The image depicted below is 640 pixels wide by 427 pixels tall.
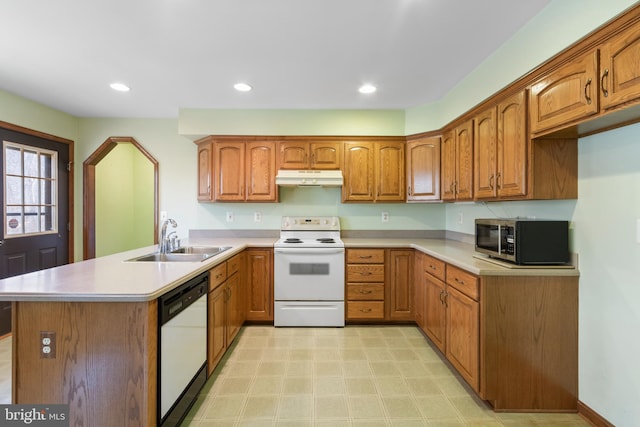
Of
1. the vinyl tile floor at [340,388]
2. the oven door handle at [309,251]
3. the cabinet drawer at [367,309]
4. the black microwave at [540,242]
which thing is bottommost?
the vinyl tile floor at [340,388]

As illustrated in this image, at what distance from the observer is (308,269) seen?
3180 mm

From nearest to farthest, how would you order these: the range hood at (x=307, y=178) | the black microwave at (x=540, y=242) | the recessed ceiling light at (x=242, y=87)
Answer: the black microwave at (x=540, y=242)
the recessed ceiling light at (x=242, y=87)
the range hood at (x=307, y=178)

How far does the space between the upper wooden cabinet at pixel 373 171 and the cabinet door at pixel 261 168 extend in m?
0.83

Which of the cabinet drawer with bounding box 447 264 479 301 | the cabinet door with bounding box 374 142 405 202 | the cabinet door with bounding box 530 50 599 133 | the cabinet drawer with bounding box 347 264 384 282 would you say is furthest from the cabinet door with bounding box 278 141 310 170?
the cabinet door with bounding box 530 50 599 133

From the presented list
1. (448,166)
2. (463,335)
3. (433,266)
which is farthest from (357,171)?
(463,335)

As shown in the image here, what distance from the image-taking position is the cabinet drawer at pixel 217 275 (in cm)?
222

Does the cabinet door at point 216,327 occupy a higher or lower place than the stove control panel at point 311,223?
lower

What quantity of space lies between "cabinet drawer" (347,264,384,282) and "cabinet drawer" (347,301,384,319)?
24 centimetres

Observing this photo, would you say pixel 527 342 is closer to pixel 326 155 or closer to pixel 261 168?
pixel 326 155

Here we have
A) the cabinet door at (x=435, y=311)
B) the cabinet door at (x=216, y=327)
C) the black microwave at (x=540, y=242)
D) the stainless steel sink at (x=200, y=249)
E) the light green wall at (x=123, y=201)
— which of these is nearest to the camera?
the black microwave at (x=540, y=242)

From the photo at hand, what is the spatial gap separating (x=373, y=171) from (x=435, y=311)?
64.4 inches

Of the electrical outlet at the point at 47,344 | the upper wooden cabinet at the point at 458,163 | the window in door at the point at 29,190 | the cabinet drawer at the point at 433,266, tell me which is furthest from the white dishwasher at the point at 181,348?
the window in door at the point at 29,190

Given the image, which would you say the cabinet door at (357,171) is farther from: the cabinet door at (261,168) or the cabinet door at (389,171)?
the cabinet door at (261,168)

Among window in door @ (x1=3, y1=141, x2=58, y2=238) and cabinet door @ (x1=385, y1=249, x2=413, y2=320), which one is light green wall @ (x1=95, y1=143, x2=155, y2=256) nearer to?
window in door @ (x1=3, y1=141, x2=58, y2=238)
